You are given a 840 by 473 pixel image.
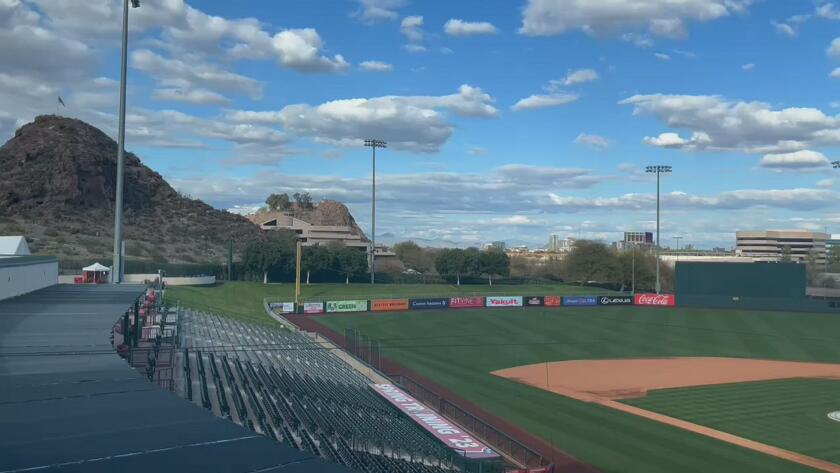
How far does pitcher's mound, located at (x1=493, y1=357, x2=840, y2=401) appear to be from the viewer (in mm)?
28469

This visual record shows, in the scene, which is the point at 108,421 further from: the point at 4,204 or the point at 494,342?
the point at 4,204

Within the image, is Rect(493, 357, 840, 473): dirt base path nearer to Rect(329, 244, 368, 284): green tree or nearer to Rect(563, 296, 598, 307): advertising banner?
Rect(563, 296, 598, 307): advertising banner

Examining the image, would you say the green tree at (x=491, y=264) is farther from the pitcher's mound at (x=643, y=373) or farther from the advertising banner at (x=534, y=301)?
the pitcher's mound at (x=643, y=373)

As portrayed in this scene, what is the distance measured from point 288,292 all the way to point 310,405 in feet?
166

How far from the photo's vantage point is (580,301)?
2544 inches

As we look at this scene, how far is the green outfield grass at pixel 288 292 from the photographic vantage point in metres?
50.6

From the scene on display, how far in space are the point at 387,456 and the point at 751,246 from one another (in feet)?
607

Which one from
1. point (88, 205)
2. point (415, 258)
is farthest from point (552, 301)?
point (88, 205)

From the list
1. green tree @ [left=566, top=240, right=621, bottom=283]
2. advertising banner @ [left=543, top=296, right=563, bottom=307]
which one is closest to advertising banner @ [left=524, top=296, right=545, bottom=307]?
advertising banner @ [left=543, top=296, right=563, bottom=307]

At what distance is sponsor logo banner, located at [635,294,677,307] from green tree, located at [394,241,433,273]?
2388 inches

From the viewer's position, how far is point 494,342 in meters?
41.8

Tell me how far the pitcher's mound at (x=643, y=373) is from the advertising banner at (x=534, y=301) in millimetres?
26955

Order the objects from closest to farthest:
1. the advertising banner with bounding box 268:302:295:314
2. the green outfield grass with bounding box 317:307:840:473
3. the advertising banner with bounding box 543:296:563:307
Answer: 1. the green outfield grass with bounding box 317:307:840:473
2. the advertising banner with bounding box 268:302:295:314
3. the advertising banner with bounding box 543:296:563:307

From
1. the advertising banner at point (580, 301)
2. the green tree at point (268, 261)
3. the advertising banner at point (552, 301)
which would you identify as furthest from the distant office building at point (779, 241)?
the green tree at point (268, 261)
